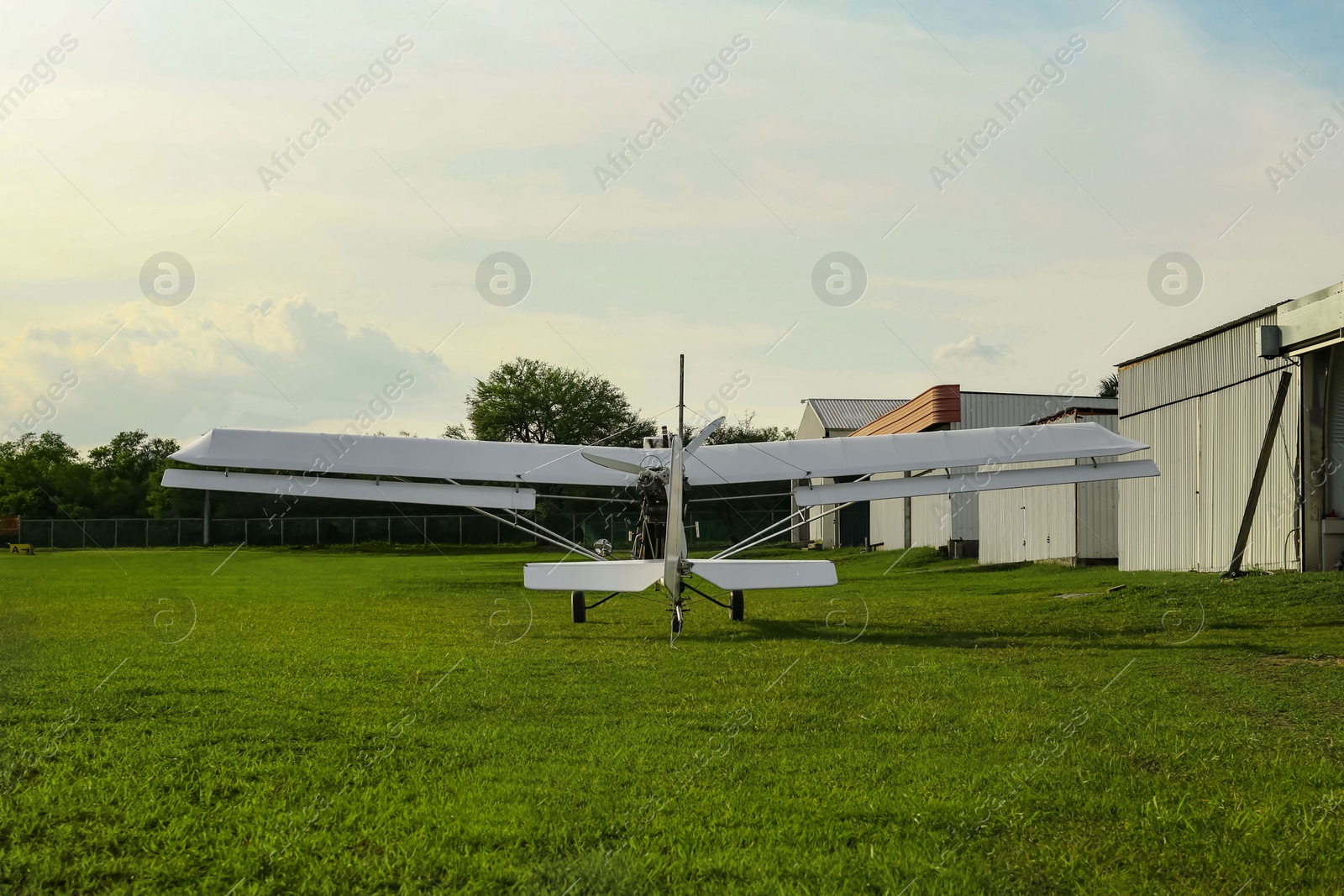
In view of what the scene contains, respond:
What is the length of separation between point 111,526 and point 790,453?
36151mm

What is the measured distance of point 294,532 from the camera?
43781mm

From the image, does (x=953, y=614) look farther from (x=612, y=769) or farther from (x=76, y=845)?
(x=76, y=845)

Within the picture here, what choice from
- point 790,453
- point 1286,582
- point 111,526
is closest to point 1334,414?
point 1286,582

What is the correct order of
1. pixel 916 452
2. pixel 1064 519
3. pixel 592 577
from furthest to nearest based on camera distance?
pixel 1064 519, pixel 916 452, pixel 592 577

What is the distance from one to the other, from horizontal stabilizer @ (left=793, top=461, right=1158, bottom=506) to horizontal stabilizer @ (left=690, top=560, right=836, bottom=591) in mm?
1707

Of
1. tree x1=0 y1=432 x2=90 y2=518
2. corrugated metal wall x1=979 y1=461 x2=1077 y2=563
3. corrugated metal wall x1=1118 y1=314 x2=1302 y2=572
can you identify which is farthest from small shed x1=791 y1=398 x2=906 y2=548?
tree x1=0 y1=432 x2=90 y2=518

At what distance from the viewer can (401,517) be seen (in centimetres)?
4622

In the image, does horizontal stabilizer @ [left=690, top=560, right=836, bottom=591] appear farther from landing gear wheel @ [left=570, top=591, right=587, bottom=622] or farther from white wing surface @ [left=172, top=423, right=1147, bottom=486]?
white wing surface @ [left=172, top=423, right=1147, bottom=486]

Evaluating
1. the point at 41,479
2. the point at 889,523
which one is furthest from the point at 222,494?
the point at 889,523

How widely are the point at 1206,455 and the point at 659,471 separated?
391 inches

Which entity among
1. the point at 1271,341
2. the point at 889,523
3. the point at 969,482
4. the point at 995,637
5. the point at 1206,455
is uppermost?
the point at 1271,341

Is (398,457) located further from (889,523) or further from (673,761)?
(889,523)

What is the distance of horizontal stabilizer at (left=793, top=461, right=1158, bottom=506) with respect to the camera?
12.9 m

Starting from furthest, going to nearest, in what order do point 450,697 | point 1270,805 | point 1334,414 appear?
1. point 1334,414
2. point 450,697
3. point 1270,805
